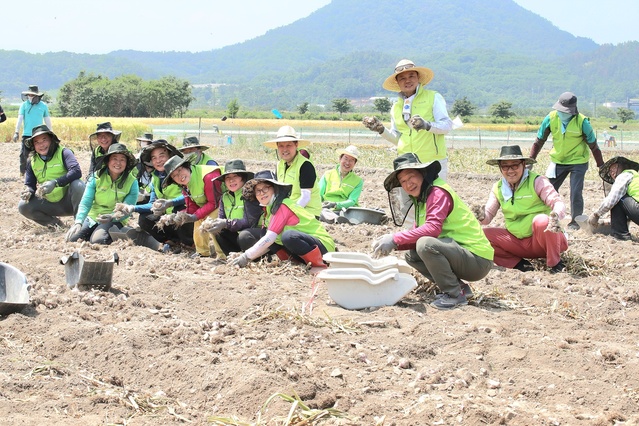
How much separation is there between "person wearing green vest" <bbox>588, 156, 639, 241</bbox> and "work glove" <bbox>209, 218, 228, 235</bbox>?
12.5ft

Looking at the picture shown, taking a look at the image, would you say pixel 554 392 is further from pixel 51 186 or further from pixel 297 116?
pixel 297 116

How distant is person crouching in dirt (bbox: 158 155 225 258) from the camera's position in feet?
23.3

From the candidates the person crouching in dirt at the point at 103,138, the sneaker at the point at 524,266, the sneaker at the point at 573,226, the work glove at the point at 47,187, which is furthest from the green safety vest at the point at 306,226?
the sneaker at the point at 573,226

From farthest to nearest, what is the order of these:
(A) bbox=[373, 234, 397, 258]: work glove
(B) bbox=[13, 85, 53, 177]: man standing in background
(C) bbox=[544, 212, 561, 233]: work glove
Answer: (B) bbox=[13, 85, 53, 177]: man standing in background
(C) bbox=[544, 212, 561, 233]: work glove
(A) bbox=[373, 234, 397, 258]: work glove

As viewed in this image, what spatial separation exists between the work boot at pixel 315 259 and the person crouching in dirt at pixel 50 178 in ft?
11.0

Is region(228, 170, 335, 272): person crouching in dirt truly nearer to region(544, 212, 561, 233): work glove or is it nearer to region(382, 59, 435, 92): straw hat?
region(382, 59, 435, 92): straw hat

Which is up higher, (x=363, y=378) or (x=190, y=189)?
(x=190, y=189)

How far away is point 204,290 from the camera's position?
5.73m

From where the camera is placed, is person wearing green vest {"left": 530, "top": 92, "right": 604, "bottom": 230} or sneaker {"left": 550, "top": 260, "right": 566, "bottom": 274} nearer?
sneaker {"left": 550, "top": 260, "right": 566, "bottom": 274}

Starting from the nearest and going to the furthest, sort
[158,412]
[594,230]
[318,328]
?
[158,412]
[318,328]
[594,230]

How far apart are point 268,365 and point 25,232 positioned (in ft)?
17.8

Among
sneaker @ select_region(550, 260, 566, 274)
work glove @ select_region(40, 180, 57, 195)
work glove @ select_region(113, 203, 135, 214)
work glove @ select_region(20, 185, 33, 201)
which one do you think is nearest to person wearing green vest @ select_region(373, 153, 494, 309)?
sneaker @ select_region(550, 260, 566, 274)

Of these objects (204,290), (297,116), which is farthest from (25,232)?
(297,116)

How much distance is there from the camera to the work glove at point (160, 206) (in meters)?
7.34
